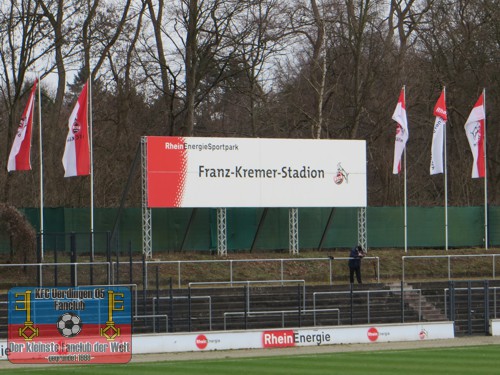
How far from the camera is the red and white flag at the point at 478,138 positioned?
45.4m

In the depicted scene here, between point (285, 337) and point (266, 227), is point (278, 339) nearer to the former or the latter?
point (285, 337)

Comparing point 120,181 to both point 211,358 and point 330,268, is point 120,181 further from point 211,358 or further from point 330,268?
point 211,358

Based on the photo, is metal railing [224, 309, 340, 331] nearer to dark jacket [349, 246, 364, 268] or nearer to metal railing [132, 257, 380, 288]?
metal railing [132, 257, 380, 288]

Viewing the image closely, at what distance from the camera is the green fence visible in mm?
43562

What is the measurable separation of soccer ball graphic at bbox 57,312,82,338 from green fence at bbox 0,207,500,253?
10.3 m

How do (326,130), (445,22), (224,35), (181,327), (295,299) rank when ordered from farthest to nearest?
1. (445,22)
2. (326,130)
3. (224,35)
4. (295,299)
5. (181,327)

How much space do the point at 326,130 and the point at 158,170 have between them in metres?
15.5

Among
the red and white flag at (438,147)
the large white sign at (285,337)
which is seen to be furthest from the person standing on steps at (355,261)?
the red and white flag at (438,147)

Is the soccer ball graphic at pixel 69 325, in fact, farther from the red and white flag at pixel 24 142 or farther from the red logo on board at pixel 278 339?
the red and white flag at pixel 24 142

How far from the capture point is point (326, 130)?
180 ft

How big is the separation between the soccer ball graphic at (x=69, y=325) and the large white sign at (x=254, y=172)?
10.7 metres

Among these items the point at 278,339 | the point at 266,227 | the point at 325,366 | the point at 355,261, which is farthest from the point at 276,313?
the point at 266,227

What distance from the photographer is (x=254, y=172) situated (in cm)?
4316

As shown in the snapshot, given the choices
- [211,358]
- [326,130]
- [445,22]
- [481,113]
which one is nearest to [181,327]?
[211,358]
